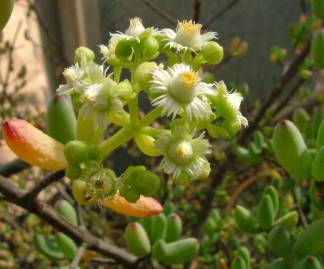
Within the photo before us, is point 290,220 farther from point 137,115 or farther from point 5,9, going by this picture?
point 5,9

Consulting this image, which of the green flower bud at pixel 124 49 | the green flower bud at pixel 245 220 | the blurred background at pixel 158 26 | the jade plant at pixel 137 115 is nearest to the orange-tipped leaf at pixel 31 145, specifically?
the jade plant at pixel 137 115

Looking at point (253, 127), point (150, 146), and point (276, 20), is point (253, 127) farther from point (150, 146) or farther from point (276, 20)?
point (150, 146)

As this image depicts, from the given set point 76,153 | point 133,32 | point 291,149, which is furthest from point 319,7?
point 76,153

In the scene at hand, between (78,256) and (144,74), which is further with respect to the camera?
(78,256)

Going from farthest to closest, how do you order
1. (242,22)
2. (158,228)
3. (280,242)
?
(242,22)
(158,228)
(280,242)

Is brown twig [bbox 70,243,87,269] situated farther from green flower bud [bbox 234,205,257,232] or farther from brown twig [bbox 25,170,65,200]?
green flower bud [bbox 234,205,257,232]

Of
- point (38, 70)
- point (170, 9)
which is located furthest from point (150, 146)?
point (38, 70)
